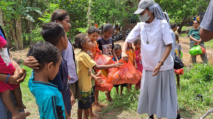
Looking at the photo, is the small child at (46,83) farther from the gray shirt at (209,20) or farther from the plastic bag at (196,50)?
the plastic bag at (196,50)

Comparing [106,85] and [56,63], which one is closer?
[56,63]

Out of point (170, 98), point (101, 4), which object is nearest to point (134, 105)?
point (170, 98)

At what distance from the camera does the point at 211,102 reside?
3.58 meters

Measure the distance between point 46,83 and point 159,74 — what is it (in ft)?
6.13

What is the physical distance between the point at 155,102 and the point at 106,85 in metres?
1.04

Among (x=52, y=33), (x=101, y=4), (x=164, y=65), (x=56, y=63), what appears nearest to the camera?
(x=56, y=63)

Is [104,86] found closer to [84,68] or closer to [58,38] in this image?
[84,68]

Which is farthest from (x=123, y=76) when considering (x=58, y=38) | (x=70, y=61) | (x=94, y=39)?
(x=58, y=38)

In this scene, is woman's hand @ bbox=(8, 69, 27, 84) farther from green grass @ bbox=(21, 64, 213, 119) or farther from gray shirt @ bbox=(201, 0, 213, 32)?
gray shirt @ bbox=(201, 0, 213, 32)

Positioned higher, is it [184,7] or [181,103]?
[184,7]

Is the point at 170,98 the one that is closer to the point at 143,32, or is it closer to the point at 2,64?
the point at 143,32

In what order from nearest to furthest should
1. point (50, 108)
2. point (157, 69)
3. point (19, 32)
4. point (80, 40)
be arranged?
1. point (50, 108)
2. point (157, 69)
3. point (80, 40)
4. point (19, 32)

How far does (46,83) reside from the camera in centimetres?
147

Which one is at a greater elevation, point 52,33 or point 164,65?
point 52,33
